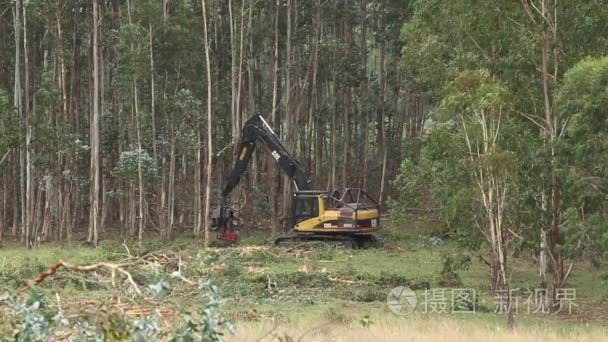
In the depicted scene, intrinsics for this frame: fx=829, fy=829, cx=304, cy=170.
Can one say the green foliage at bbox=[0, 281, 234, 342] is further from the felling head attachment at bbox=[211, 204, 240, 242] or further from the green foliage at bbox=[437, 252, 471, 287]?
the felling head attachment at bbox=[211, 204, 240, 242]

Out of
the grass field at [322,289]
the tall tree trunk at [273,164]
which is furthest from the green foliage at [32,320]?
the tall tree trunk at [273,164]

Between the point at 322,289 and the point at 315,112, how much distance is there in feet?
72.1

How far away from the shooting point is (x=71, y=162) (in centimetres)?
2716

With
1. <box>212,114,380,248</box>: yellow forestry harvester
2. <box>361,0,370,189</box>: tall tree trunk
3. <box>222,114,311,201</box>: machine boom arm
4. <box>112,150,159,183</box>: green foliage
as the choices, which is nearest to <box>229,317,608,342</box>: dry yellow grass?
<box>212,114,380,248</box>: yellow forestry harvester

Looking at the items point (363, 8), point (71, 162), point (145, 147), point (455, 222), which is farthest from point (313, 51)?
point (455, 222)

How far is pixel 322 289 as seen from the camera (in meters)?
15.3

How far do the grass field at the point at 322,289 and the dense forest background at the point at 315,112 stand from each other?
1.11 m

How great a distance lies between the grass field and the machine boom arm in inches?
83.2

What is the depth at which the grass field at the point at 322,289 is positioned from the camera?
8.16 metres

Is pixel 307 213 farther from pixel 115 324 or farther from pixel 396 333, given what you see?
pixel 115 324

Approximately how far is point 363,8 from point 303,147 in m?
6.49

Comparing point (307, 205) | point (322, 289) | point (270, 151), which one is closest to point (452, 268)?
point (322, 289)

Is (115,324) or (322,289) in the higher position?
(115,324)

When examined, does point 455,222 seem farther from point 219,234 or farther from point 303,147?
point 303,147
